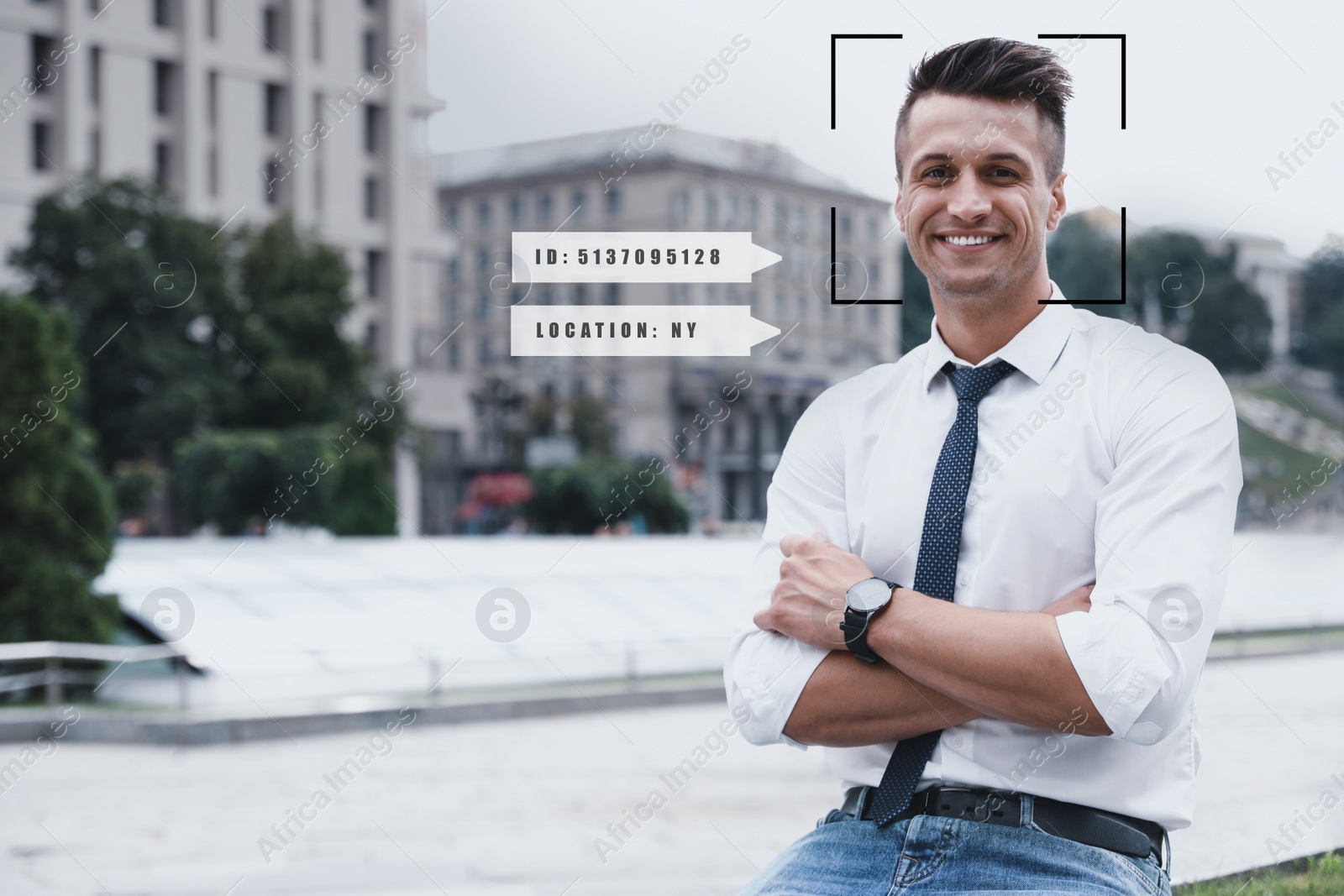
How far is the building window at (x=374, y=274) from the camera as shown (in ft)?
132

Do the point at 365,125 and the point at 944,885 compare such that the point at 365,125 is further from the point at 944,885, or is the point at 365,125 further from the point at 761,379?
the point at 944,885

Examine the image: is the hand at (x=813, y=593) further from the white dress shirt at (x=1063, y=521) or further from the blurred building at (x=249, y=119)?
the blurred building at (x=249, y=119)

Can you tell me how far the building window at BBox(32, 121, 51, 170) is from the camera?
111 feet

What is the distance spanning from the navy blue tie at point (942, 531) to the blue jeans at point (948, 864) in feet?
0.17

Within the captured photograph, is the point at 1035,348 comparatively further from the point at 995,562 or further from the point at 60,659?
the point at 60,659

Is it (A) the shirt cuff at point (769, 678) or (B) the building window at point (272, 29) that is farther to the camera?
(B) the building window at point (272, 29)

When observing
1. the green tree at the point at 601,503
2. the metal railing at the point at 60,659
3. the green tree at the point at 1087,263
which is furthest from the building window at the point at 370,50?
the green tree at the point at 1087,263

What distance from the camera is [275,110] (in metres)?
38.0

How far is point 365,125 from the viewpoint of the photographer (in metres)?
39.4

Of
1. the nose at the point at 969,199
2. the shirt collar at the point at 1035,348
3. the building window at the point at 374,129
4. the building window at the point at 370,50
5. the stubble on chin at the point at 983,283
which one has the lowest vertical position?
the shirt collar at the point at 1035,348

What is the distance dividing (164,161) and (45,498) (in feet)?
93.0

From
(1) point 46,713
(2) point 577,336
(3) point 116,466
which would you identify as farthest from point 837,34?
(3) point 116,466

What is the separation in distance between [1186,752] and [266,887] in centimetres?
481

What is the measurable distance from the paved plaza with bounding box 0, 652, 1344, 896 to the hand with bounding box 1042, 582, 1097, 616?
1206mm
